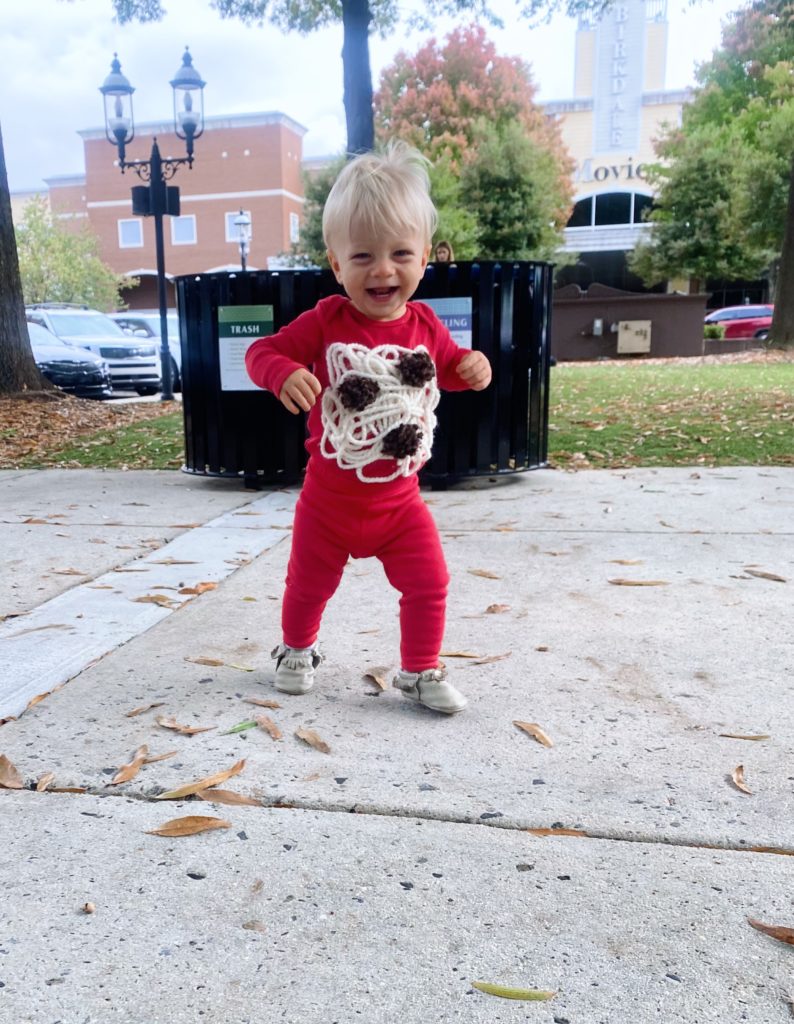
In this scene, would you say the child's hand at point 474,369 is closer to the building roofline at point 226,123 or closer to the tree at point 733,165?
the tree at point 733,165

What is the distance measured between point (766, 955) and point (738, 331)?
32.4 meters

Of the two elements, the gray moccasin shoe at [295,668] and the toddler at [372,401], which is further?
the gray moccasin shoe at [295,668]

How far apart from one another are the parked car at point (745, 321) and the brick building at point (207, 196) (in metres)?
24.6

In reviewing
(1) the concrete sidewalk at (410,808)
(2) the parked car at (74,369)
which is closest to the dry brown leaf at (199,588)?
(1) the concrete sidewalk at (410,808)

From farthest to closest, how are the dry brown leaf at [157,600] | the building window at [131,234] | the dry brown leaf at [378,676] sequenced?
1. the building window at [131,234]
2. the dry brown leaf at [157,600]
3. the dry brown leaf at [378,676]

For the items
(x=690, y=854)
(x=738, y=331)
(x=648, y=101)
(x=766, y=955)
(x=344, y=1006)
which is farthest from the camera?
(x=648, y=101)

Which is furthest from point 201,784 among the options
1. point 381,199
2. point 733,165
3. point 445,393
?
point 733,165

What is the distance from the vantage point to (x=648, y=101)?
48.0m

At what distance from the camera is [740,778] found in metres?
2.11

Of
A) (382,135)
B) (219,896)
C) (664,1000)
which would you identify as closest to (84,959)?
(219,896)

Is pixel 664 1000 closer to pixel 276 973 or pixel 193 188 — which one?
pixel 276 973

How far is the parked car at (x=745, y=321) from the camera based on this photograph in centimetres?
3041

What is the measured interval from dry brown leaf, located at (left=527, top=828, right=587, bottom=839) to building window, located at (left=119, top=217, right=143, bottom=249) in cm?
5400

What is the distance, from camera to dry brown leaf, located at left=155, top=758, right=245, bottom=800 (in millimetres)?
2045
